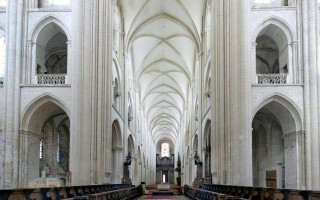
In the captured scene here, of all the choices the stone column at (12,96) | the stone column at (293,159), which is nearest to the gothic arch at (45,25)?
the stone column at (12,96)

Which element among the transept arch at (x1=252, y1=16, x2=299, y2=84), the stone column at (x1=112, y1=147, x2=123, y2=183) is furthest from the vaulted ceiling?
the transept arch at (x1=252, y1=16, x2=299, y2=84)

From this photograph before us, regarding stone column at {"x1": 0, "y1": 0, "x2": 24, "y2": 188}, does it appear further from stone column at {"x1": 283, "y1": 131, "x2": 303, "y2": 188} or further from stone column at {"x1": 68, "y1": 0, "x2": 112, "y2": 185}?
stone column at {"x1": 283, "y1": 131, "x2": 303, "y2": 188}

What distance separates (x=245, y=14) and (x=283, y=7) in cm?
212

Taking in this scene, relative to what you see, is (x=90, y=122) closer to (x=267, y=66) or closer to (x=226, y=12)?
(x=226, y=12)

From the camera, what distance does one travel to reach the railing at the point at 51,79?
2283cm

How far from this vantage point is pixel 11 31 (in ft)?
73.2

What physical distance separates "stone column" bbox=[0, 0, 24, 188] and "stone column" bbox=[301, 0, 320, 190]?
1428 cm

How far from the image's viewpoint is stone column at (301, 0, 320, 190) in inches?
827

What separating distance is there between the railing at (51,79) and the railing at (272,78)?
10.3 m

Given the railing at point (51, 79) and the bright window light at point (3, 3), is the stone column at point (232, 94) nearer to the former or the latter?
the railing at point (51, 79)

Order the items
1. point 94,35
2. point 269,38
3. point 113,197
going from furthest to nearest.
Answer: point 269,38 < point 94,35 < point 113,197

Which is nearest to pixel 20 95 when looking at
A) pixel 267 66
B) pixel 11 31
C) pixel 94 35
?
pixel 11 31

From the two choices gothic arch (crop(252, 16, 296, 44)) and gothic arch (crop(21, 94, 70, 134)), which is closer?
gothic arch (crop(21, 94, 70, 134))

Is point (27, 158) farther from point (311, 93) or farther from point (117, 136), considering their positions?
point (311, 93)
